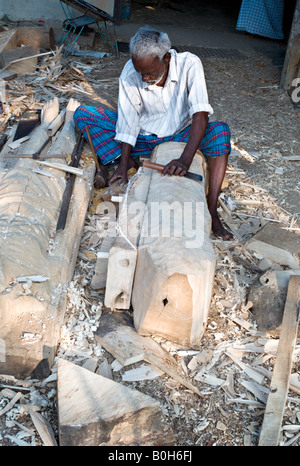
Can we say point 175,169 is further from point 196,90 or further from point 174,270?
point 174,270

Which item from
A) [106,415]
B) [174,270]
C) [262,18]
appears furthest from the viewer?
[262,18]

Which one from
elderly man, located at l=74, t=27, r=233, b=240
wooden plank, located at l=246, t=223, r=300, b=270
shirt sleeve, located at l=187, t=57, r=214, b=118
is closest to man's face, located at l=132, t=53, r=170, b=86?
elderly man, located at l=74, t=27, r=233, b=240

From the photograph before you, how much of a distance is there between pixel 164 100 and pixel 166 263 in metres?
1.76

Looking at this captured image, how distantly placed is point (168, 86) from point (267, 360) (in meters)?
2.19

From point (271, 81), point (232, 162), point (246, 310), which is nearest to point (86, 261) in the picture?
point (246, 310)

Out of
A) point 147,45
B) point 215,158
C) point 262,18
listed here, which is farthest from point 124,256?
point 262,18

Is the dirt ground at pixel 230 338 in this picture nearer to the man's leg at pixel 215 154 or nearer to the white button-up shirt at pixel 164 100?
the man's leg at pixel 215 154

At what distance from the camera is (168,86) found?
3.59 m

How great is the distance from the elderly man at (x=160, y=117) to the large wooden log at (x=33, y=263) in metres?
0.74

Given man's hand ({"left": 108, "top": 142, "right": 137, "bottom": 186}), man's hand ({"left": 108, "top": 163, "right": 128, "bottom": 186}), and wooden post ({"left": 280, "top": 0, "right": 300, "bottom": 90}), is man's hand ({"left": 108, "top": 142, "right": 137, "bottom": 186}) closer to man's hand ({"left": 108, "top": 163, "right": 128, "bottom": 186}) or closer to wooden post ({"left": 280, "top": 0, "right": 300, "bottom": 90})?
man's hand ({"left": 108, "top": 163, "right": 128, "bottom": 186})

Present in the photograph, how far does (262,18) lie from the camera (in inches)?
332

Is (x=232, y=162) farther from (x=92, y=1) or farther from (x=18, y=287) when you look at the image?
(x=92, y=1)
